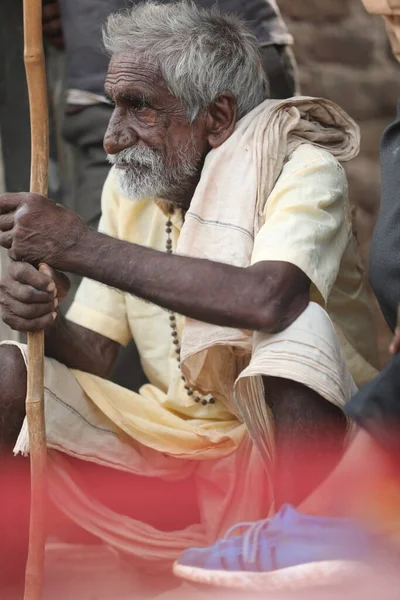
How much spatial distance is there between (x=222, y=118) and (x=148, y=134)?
214mm

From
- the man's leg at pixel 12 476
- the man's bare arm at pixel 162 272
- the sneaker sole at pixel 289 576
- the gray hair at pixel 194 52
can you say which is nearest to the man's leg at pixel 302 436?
the man's bare arm at pixel 162 272

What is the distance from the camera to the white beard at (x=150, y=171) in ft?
11.0

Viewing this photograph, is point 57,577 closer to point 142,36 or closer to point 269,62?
point 142,36

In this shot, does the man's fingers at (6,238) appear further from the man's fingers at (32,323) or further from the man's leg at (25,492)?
the man's leg at (25,492)

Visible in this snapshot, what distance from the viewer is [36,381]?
2.95 meters

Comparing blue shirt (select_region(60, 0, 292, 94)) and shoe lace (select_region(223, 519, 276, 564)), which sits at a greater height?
blue shirt (select_region(60, 0, 292, 94))

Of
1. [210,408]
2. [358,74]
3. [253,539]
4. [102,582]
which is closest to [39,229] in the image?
[210,408]

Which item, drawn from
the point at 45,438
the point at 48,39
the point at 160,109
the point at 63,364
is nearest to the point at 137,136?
the point at 160,109

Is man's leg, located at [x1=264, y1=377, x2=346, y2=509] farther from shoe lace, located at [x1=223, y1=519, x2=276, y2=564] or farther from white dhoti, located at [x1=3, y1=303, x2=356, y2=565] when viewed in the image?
shoe lace, located at [x1=223, y1=519, x2=276, y2=564]

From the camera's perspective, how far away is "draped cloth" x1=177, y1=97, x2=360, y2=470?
2.99 meters

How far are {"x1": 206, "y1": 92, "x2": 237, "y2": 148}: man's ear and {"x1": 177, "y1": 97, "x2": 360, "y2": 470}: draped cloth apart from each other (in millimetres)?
60

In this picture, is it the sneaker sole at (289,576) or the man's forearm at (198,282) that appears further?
the man's forearm at (198,282)

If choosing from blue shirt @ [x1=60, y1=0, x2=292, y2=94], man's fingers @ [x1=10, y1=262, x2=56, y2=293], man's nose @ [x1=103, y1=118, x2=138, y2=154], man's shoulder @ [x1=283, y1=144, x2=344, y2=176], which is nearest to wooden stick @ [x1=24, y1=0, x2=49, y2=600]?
man's fingers @ [x1=10, y1=262, x2=56, y2=293]

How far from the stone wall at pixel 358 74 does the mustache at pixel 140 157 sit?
1.29 meters
